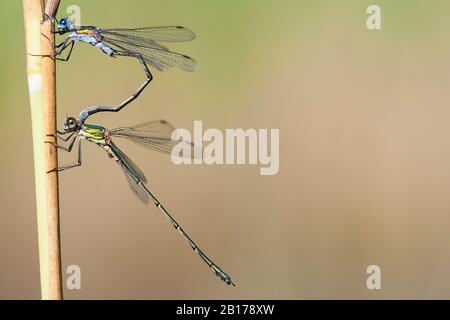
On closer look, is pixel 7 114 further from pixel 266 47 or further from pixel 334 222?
pixel 334 222

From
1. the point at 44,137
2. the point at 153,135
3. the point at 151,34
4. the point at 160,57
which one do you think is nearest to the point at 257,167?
the point at 153,135

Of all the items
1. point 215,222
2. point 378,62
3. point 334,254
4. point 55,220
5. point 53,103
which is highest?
point 378,62

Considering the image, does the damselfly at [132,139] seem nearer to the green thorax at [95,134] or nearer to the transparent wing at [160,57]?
the green thorax at [95,134]

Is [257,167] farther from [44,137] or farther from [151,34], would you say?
[44,137]

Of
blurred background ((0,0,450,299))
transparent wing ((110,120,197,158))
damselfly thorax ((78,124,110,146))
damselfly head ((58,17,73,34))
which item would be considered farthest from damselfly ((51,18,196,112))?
blurred background ((0,0,450,299))

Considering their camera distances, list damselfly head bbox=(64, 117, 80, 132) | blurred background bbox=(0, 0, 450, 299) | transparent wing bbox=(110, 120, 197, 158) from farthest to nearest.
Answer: blurred background bbox=(0, 0, 450, 299), transparent wing bbox=(110, 120, 197, 158), damselfly head bbox=(64, 117, 80, 132)

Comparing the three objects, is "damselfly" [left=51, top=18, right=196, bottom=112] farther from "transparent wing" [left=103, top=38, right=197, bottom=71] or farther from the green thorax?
the green thorax

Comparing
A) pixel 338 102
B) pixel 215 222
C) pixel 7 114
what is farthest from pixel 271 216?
pixel 7 114

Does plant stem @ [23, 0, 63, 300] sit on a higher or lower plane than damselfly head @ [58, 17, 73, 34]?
lower
